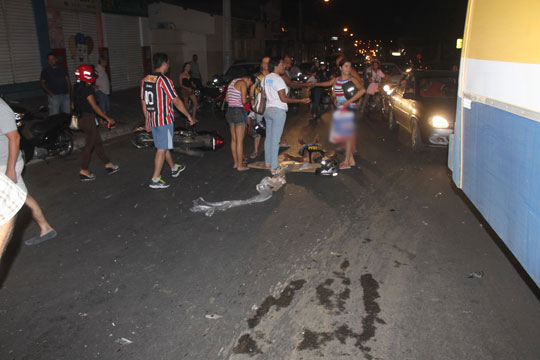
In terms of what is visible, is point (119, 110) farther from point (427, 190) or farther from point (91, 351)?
point (91, 351)

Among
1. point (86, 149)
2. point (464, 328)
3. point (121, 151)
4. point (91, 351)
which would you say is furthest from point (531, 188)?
point (121, 151)

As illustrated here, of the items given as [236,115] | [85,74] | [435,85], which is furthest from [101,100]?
[435,85]

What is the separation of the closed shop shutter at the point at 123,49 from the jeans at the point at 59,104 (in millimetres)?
9981

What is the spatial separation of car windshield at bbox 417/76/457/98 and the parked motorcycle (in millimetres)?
7862

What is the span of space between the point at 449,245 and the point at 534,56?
2595 mm

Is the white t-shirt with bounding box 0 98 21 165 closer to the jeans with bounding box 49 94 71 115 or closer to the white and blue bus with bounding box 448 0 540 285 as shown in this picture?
the white and blue bus with bounding box 448 0 540 285

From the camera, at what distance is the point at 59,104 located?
10.9 m

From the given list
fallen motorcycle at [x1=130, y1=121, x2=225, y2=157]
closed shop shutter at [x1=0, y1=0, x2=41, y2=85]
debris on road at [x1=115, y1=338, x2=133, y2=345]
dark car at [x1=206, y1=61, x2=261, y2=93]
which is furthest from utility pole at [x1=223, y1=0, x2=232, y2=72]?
debris on road at [x1=115, y1=338, x2=133, y2=345]

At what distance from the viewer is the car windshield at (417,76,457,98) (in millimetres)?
10336

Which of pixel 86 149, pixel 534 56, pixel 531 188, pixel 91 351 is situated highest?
pixel 534 56

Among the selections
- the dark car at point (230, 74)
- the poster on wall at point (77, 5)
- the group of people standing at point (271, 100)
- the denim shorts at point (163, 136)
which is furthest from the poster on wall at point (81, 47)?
the denim shorts at point (163, 136)

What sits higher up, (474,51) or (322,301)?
(474,51)

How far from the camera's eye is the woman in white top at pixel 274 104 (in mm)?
7270

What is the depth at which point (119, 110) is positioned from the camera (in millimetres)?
15773
